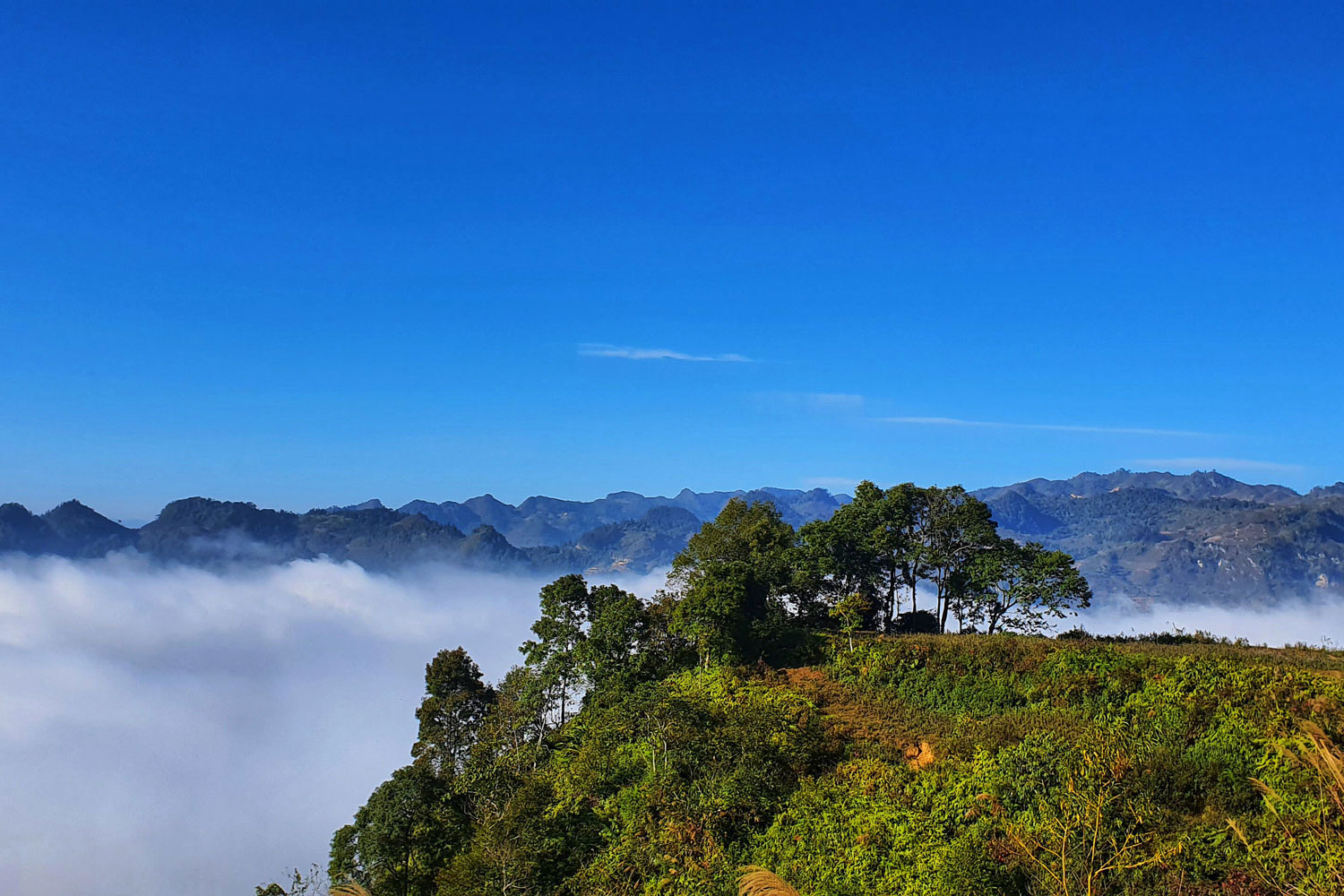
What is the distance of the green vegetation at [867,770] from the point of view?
489 inches

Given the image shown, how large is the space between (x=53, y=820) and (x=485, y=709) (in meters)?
170

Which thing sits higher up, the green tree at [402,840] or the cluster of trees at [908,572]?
the cluster of trees at [908,572]

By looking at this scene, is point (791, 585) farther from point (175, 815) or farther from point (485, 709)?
point (175, 815)

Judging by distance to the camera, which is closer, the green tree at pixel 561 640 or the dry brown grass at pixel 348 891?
the dry brown grass at pixel 348 891

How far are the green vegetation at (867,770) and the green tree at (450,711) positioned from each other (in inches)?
174

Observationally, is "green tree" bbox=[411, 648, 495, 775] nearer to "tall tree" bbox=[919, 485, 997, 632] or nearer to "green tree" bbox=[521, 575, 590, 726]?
"green tree" bbox=[521, 575, 590, 726]

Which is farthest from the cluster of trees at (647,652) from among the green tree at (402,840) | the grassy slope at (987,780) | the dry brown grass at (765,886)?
the dry brown grass at (765,886)

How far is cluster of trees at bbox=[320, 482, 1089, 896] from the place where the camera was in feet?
60.2

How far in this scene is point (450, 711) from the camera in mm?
39469

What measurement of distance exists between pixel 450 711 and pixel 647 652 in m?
13.4

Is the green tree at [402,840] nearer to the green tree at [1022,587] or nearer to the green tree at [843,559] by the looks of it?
the green tree at [843,559]

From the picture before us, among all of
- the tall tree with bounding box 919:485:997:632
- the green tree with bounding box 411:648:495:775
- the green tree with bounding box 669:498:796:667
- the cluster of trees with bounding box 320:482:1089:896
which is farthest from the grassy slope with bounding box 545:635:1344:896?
the green tree with bounding box 411:648:495:775

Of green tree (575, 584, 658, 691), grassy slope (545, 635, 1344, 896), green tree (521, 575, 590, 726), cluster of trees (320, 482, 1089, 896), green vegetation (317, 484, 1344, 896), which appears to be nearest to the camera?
grassy slope (545, 635, 1344, 896)

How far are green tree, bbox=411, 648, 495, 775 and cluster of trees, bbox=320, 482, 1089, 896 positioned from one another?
9cm
